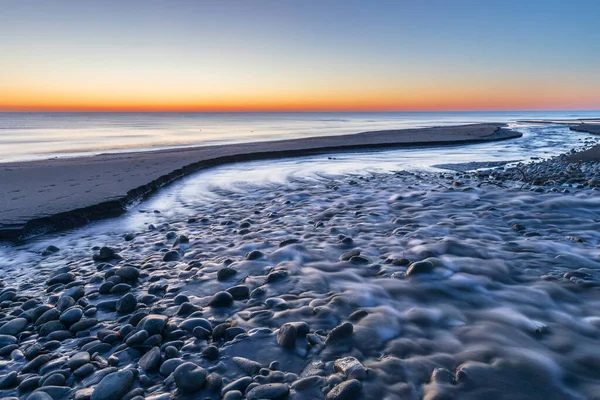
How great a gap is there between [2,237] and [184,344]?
4.90m

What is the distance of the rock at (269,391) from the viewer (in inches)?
92.4

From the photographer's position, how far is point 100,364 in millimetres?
2789

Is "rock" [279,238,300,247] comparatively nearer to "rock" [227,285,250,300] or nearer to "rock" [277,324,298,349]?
"rock" [227,285,250,300]

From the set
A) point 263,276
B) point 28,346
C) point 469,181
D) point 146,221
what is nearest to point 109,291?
point 28,346

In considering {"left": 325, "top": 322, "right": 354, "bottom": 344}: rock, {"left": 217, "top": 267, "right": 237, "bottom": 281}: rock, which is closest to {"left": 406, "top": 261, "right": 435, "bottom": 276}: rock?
{"left": 325, "top": 322, "right": 354, "bottom": 344}: rock

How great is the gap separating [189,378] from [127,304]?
1535mm

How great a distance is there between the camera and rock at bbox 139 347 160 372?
271 cm

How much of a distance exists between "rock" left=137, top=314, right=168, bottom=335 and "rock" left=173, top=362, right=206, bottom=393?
2.28 ft

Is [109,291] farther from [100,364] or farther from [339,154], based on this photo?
[339,154]

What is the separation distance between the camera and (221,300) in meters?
3.64

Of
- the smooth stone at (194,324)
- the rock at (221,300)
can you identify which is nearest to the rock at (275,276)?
the rock at (221,300)

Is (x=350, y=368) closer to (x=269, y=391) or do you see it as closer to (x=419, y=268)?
(x=269, y=391)

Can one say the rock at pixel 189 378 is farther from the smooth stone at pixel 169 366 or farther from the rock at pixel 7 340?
the rock at pixel 7 340

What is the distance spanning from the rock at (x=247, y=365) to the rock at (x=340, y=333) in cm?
61
